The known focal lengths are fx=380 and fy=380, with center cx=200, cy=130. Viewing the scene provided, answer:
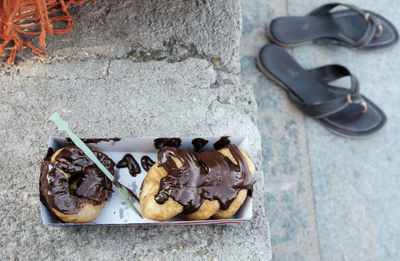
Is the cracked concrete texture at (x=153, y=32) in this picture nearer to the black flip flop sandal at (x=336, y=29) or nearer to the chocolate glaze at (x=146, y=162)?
the chocolate glaze at (x=146, y=162)

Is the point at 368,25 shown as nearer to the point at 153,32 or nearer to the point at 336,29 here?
the point at 336,29

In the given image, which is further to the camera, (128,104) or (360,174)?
(360,174)

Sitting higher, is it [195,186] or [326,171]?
[195,186]

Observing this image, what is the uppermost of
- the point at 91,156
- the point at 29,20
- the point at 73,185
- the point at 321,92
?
the point at 29,20

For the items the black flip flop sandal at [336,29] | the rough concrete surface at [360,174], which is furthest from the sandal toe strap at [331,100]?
the black flip flop sandal at [336,29]

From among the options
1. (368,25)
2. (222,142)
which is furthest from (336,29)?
(222,142)

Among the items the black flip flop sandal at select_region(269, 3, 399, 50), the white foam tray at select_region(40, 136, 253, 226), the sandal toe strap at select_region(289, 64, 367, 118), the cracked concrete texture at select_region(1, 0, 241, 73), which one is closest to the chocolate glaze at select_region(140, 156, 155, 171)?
the white foam tray at select_region(40, 136, 253, 226)
